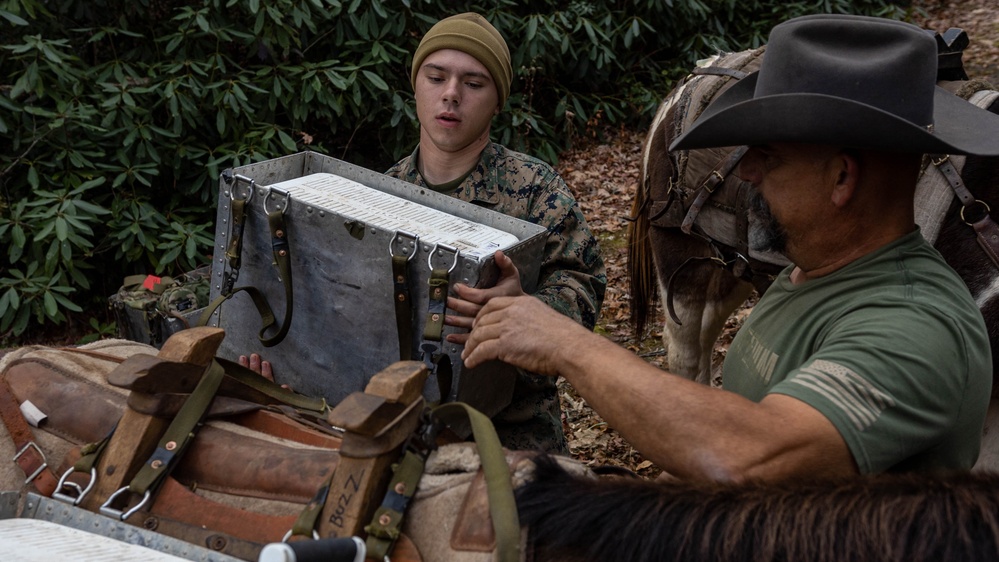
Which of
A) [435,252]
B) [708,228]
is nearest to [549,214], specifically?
[435,252]

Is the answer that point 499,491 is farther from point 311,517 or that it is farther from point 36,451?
point 36,451

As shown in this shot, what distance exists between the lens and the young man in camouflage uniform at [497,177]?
8.63 feet

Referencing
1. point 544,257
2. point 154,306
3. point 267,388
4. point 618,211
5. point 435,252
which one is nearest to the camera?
point 267,388

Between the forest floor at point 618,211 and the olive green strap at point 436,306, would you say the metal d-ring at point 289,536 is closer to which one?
the olive green strap at point 436,306

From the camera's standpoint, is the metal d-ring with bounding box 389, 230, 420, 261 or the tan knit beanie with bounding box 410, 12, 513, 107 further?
the tan knit beanie with bounding box 410, 12, 513, 107

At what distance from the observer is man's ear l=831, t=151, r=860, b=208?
5.03 feet

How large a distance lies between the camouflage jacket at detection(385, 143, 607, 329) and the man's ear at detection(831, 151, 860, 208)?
101 centimetres

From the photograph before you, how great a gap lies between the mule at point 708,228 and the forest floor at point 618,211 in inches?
11.0

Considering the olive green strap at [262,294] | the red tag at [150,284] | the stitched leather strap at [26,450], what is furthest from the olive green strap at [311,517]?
the red tag at [150,284]

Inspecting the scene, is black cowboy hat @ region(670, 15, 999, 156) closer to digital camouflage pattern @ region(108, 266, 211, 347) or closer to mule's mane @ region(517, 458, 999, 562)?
mule's mane @ region(517, 458, 999, 562)

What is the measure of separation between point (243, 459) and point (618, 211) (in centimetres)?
618

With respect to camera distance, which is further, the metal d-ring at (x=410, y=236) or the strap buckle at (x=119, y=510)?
the metal d-ring at (x=410, y=236)

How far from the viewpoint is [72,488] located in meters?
1.50

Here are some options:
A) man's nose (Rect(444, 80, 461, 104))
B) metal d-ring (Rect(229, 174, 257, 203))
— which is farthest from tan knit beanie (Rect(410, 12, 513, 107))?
metal d-ring (Rect(229, 174, 257, 203))
